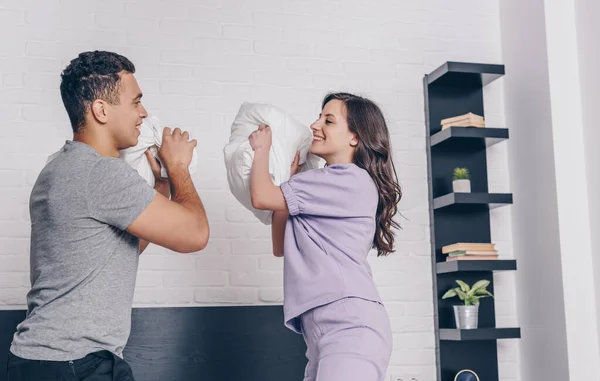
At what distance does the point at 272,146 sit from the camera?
8.32 feet

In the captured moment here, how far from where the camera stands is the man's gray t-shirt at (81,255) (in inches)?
76.8

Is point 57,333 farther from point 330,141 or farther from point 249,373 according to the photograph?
point 249,373

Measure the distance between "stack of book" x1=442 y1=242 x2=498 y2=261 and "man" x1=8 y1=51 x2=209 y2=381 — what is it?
5.69 feet

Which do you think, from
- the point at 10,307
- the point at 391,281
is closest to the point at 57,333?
the point at 10,307

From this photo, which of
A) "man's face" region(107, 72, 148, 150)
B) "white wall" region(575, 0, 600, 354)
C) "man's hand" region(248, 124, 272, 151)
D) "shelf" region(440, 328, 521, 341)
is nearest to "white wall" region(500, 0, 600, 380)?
"white wall" region(575, 0, 600, 354)

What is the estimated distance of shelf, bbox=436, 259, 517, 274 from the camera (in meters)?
3.51

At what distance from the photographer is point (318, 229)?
8.07ft

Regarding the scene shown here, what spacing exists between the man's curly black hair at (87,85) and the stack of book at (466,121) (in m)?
1.94

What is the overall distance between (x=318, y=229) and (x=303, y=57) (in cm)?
146

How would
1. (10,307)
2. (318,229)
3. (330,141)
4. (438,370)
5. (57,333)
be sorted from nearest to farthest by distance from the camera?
(57,333) → (318,229) → (330,141) → (10,307) → (438,370)

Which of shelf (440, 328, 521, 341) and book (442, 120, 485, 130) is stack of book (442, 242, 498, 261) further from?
book (442, 120, 485, 130)

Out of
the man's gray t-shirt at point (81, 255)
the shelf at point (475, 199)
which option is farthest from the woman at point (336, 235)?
the shelf at point (475, 199)

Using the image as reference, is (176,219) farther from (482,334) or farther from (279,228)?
(482,334)

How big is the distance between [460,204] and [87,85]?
82.4 inches
